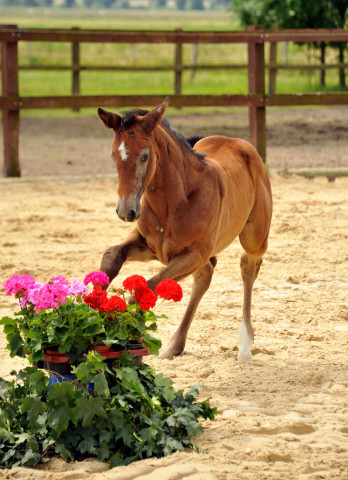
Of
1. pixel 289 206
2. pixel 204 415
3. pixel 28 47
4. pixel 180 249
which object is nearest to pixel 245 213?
pixel 180 249

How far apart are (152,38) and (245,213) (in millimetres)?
6535

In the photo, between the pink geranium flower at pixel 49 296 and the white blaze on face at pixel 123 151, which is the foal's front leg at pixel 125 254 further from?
the pink geranium flower at pixel 49 296

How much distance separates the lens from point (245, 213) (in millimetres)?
5262

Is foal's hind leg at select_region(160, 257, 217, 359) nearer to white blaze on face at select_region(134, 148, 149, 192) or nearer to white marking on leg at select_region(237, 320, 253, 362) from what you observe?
white marking on leg at select_region(237, 320, 253, 362)

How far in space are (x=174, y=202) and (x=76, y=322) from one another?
4.72 ft

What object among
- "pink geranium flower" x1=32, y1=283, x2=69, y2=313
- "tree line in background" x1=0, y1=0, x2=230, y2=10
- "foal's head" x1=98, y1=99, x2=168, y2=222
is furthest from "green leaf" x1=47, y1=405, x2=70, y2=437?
"tree line in background" x1=0, y1=0, x2=230, y2=10

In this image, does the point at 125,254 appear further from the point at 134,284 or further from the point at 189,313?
the point at 134,284

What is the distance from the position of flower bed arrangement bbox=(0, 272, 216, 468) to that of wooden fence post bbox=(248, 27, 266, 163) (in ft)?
25.5

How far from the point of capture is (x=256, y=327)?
5.48 m

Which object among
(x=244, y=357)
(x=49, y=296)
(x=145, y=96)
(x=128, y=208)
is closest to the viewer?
(x=49, y=296)

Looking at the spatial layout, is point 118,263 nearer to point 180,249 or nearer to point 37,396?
point 180,249

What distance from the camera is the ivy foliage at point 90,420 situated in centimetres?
328

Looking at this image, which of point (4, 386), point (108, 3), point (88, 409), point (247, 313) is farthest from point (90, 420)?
point (108, 3)

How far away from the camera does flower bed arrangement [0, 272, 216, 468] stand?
3299 mm
